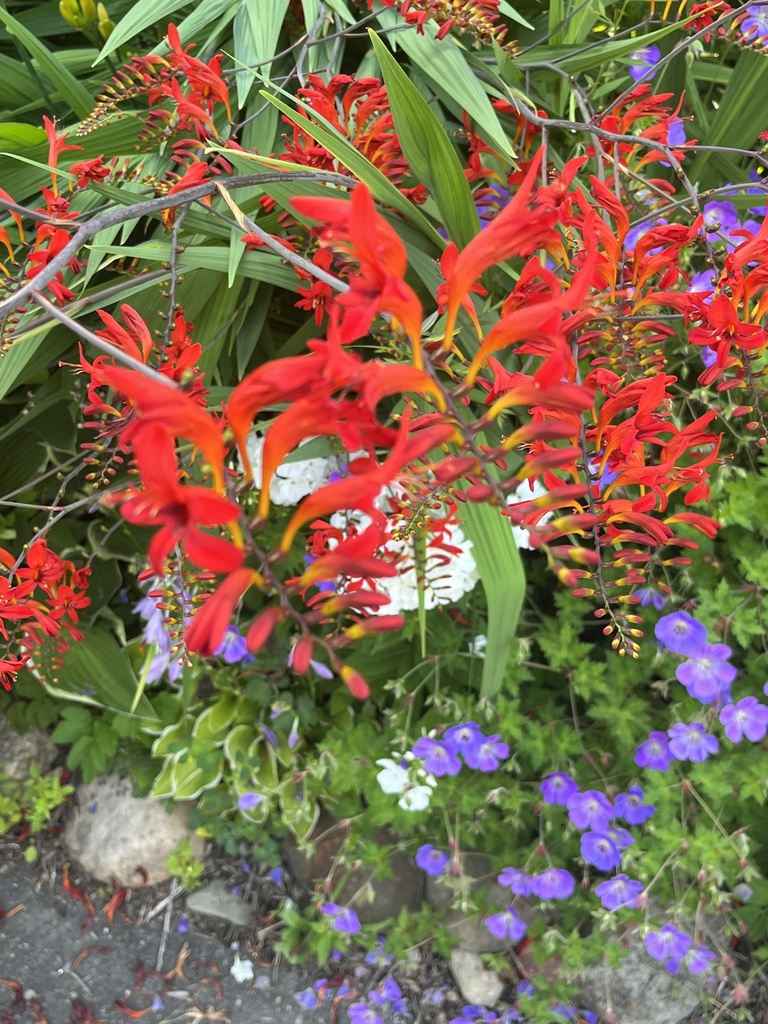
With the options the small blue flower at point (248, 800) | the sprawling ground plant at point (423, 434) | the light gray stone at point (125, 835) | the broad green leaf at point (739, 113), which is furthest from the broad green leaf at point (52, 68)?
the light gray stone at point (125, 835)

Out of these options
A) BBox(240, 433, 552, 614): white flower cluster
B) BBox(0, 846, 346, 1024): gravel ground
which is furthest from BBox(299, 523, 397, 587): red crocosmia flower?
BBox(0, 846, 346, 1024): gravel ground

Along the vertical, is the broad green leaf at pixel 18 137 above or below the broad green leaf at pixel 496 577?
above

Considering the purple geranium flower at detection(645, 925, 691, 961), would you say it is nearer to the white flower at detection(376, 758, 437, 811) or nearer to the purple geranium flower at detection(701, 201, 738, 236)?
the white flower at detection(376, 758, 437, 811)

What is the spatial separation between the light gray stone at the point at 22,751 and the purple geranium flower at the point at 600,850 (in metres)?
1.23

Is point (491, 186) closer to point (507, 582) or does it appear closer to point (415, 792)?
point (507, 582)

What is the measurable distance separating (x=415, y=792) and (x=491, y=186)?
90 cm

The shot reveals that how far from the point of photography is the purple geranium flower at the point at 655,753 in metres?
1.06

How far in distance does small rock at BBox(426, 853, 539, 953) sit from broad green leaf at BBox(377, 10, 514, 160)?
1238mm

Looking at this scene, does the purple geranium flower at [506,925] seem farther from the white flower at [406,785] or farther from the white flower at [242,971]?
the white flower at [242,971]

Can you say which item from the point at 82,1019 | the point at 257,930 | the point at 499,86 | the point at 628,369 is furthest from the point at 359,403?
the point at 82,1019

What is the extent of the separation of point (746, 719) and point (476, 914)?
715 mm

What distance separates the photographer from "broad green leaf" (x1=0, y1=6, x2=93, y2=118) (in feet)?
2.96

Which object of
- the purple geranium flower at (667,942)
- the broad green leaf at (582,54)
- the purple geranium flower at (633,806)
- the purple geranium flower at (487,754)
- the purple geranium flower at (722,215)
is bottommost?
the purple geranium flower at (667,942)

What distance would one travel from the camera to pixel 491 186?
98 cm
